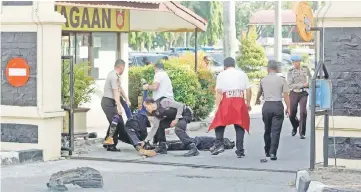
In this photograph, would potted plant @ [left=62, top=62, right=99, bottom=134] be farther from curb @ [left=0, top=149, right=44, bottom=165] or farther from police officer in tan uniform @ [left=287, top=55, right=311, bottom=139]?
police officer in tan uniform @ [left=287, top=55, right=311, bottom=139]

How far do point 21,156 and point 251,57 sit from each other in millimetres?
19163

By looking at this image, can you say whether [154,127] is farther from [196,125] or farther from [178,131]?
[196,125]

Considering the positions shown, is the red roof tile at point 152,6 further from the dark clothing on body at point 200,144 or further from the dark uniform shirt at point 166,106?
the dark clothing on body at point 200,144

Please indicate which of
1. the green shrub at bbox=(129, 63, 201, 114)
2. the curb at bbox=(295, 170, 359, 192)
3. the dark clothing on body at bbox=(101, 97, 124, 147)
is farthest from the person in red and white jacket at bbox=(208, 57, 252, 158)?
the green shrub at bbox=(129, 63, 201, 114)

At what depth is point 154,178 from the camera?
36.1 feet

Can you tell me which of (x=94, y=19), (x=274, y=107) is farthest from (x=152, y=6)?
(x=274, y=107)

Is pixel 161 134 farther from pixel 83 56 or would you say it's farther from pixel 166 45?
pixel 166 45

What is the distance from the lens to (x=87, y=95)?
1517 cm

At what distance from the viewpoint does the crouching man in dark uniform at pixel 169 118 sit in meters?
12.9

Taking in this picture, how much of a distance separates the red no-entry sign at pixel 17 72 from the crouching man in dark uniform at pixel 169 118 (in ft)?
6.41

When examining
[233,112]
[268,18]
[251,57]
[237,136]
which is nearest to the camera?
[233,112]

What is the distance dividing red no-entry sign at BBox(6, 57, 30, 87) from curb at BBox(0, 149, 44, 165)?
3.64ft

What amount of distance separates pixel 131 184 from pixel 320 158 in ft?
8.49

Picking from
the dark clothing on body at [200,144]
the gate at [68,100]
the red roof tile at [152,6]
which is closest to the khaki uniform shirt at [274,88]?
the dark clothing on body at [200,144]
